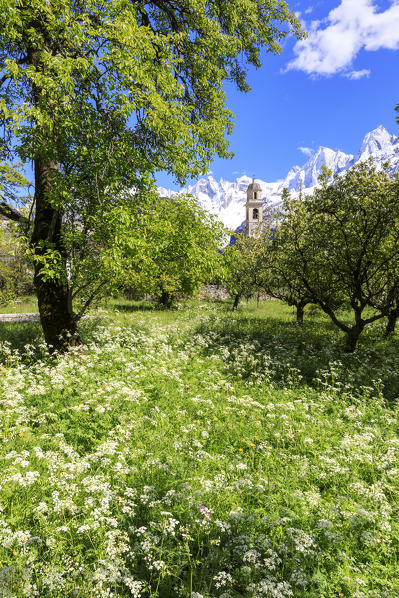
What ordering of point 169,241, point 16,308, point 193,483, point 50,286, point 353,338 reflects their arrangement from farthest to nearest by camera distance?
1. point 16,308
2. point 353,338
3. point 169,241
4. point 50,286
5. point 193,483

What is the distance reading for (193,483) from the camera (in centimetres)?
417

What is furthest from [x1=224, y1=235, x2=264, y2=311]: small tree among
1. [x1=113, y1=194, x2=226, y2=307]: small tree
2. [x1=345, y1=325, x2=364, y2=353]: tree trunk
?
[x1=345, y1=325, x2=364, y2=353]: tree trunk

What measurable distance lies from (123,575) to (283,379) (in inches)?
266

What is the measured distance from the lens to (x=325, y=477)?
4.67 m

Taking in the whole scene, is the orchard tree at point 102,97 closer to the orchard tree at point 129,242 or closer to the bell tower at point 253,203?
the orchard tree at point 129,242

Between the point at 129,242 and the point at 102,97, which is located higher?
the point at 102,97

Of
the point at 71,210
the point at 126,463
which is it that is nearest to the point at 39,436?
the point at 126,463

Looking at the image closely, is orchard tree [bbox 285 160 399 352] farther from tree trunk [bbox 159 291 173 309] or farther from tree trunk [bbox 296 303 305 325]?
tree trunk [bbox 159 291 173 309]

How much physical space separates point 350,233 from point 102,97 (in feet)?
30.2

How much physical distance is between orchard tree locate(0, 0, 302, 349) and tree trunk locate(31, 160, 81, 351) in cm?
3

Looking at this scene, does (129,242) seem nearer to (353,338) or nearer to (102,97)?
(102,97)

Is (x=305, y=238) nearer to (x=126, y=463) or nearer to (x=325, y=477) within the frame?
(x=325, y=477)

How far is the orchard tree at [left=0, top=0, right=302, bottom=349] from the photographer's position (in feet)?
21.7

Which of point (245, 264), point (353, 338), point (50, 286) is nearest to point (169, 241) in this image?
point (50, 286)
